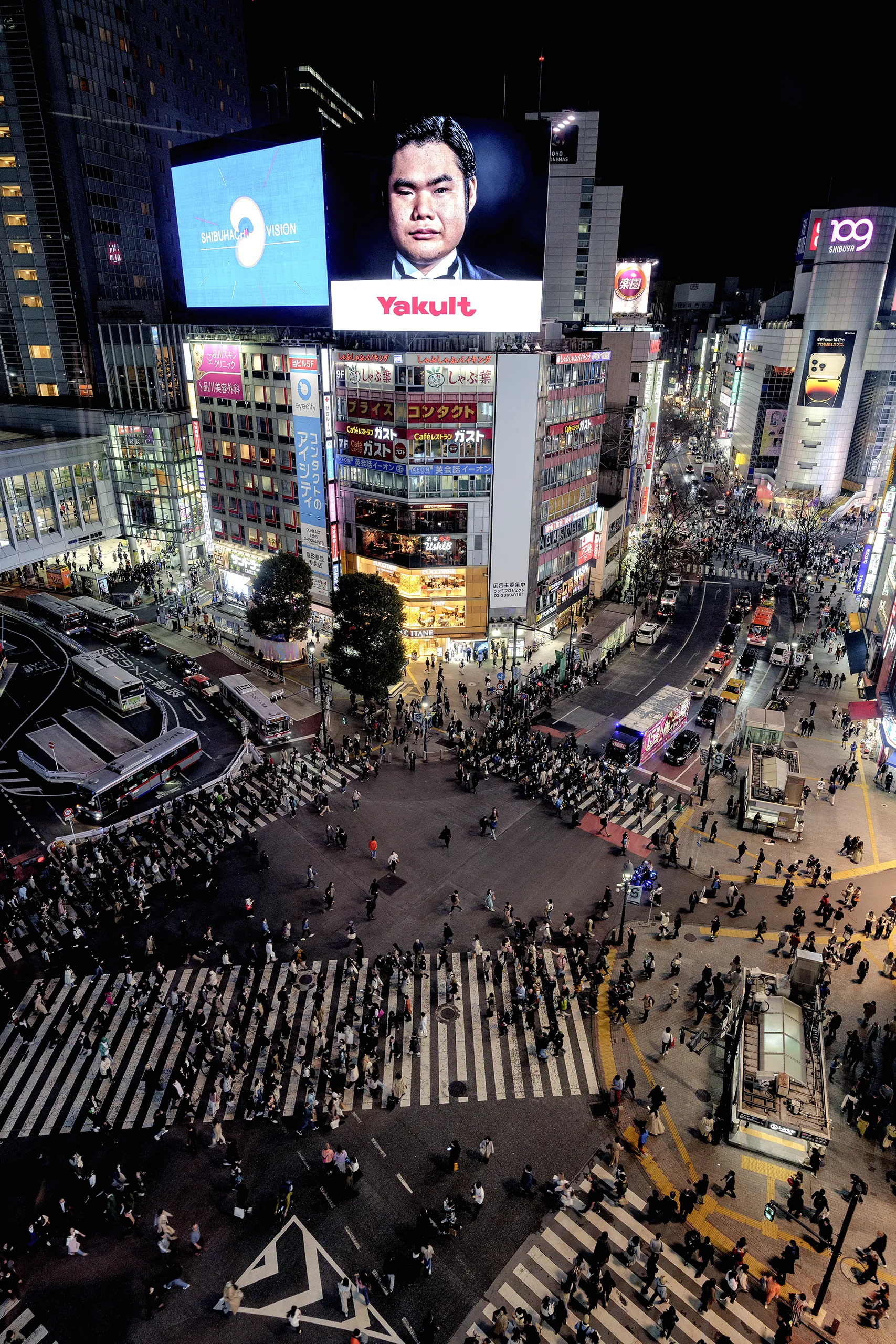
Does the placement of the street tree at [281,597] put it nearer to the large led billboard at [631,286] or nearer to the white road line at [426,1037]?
the white road line at [426,1037]

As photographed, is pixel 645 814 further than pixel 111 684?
No

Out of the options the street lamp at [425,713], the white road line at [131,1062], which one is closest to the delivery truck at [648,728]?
the street lamp at [425,713]

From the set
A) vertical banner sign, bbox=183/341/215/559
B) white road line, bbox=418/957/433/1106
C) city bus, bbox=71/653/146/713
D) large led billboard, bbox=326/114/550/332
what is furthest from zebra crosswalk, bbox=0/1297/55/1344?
vertical banner sign, bbox=183/341/215/559

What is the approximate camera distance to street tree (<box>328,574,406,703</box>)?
4894 centimetres

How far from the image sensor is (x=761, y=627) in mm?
64562

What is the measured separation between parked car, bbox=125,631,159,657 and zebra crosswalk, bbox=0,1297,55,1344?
48.0 meters

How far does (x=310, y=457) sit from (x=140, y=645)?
21590 millimetres

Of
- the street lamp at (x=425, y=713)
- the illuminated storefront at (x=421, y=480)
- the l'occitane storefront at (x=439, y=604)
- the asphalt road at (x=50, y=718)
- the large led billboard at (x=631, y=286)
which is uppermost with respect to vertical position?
the large led billboard at (x=631, y=286)

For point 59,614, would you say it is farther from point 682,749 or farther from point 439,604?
point 682,749

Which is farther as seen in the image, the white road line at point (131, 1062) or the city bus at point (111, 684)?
the city bus at point (111, 684)

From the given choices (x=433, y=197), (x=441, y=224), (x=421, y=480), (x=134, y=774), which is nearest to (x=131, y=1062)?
(x=134, y=774)

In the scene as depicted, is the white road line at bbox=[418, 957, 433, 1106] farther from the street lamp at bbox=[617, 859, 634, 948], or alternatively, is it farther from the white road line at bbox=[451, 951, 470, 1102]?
the street lamp at bbox=[617, 859, 634, 948]

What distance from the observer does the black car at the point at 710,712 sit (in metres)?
50.6

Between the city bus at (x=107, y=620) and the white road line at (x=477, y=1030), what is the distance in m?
45.2
